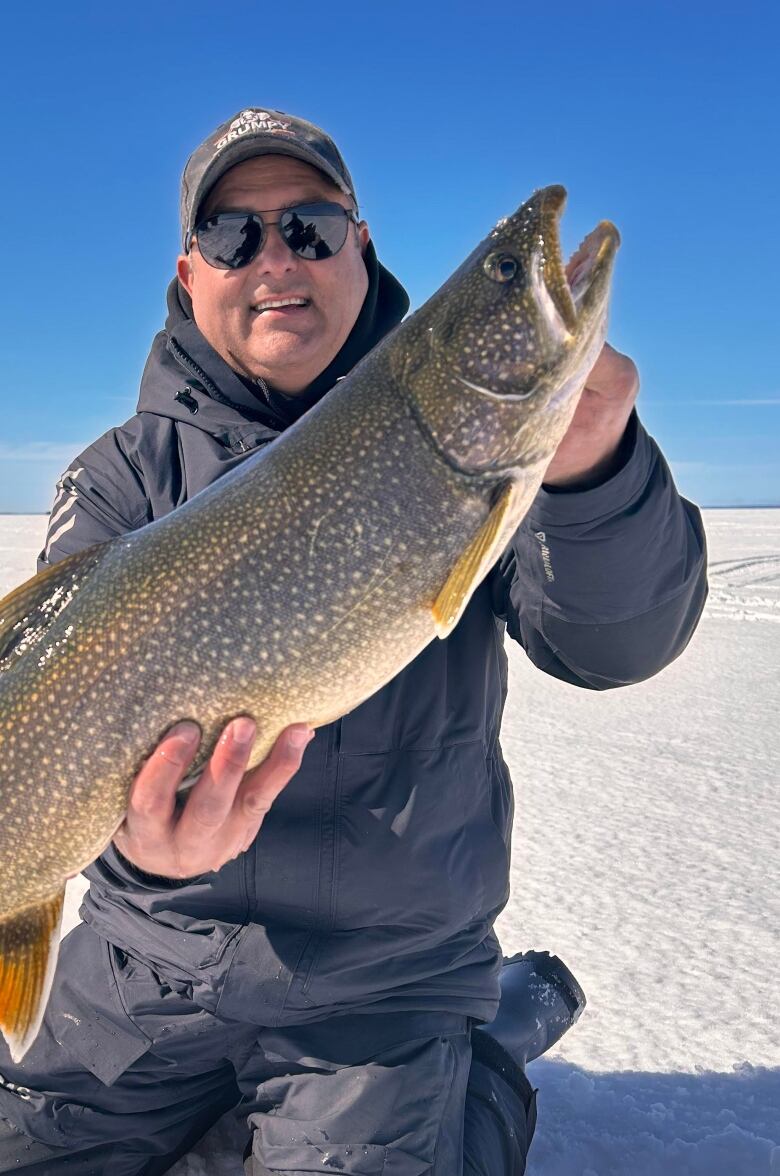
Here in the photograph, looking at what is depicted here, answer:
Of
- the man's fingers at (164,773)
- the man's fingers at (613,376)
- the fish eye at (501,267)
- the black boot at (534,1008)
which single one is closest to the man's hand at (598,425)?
the man's fingers at (613,376)

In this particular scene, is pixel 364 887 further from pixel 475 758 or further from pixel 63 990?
pixel 63 990

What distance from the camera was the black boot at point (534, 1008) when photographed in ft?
9.10

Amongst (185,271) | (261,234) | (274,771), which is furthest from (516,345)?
(185,271)

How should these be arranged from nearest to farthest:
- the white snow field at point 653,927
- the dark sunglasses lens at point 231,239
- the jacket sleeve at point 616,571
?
the jacket sleeve at point 616,571 < the white snow field at point 653,927 < the dark sunglasses lens at point 231,239

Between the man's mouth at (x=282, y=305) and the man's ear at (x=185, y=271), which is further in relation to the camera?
the man's ear at (x=185, y=271)

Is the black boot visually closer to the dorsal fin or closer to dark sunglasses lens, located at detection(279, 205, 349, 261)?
the dorsal fin

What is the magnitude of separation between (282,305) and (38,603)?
1424mm

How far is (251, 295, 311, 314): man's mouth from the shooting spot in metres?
3.07

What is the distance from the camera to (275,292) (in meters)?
3.06

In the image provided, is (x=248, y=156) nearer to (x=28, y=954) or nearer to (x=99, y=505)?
(x=99, y=505)

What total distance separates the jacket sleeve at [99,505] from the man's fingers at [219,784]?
1080 millimetres

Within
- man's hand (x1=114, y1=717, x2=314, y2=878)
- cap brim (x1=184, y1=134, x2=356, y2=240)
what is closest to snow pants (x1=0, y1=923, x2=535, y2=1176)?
man's hand (x1=114, y1=717, x2=314, y2=878)

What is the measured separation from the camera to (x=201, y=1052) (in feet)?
8.50

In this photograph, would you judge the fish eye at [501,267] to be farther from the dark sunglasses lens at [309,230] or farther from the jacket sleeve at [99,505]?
the jacket sleeve at [99,505]
